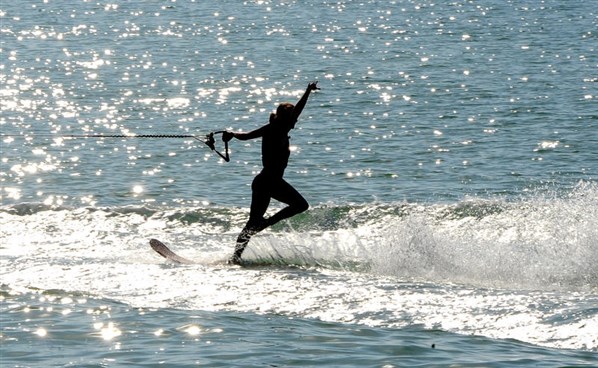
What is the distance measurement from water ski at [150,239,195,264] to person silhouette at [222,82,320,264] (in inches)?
22.3

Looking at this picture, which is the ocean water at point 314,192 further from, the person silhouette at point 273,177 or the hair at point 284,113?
the hair at point 284,113

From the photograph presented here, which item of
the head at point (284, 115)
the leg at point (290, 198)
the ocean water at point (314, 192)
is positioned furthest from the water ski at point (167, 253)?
the head at point (284, 115)

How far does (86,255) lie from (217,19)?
3135 cm

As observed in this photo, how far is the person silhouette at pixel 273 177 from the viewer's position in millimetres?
14445

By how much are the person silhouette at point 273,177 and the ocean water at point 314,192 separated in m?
0.31

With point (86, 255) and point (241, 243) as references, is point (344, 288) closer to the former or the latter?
point (241, 243)

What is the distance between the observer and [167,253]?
15.2 m

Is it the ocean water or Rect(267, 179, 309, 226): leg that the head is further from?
the ocean water

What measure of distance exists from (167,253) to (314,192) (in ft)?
20.5

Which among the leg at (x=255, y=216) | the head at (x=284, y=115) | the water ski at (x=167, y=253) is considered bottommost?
the water ski at (x=167, y=253)

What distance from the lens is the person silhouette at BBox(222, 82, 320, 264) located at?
14445 millimetres

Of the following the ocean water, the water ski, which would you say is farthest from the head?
the water ski

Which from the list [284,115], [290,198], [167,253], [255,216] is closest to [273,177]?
[290,198]

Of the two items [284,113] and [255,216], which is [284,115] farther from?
[255,216]
